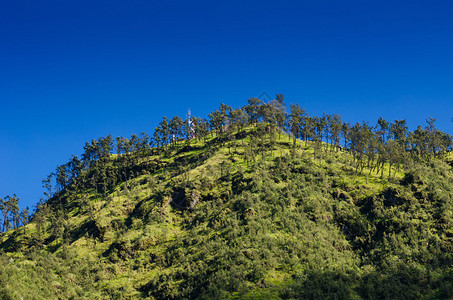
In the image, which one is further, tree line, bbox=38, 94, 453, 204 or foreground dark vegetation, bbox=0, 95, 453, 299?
tree line, bbox=38, 94, 453, 204

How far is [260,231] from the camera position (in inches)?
3526

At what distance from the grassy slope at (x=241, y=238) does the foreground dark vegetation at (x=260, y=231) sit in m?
0.40

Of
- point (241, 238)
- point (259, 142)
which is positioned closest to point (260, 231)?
point (241, 238)

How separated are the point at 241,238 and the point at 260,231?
6375 millimetres

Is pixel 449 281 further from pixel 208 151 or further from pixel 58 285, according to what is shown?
pixel 208 151

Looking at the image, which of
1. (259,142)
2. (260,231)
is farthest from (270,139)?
(260,231)

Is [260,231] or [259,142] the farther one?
[259,142]

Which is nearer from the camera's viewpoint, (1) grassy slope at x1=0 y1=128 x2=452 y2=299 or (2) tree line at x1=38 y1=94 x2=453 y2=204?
(1) grassy slope at x1=0 y1=128 x2=452 y2=299

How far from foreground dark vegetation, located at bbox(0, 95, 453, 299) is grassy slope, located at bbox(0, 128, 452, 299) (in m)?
0.40

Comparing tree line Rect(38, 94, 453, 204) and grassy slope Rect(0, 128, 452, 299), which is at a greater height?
tree line Rect(38, 94, 453, 204)

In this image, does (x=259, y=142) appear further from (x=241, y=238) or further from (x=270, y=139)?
(x=241, y=238)

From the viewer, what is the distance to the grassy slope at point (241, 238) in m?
74.8

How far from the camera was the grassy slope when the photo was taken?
74750 mm

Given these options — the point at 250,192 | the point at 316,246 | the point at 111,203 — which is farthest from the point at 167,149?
the point at 316,246
